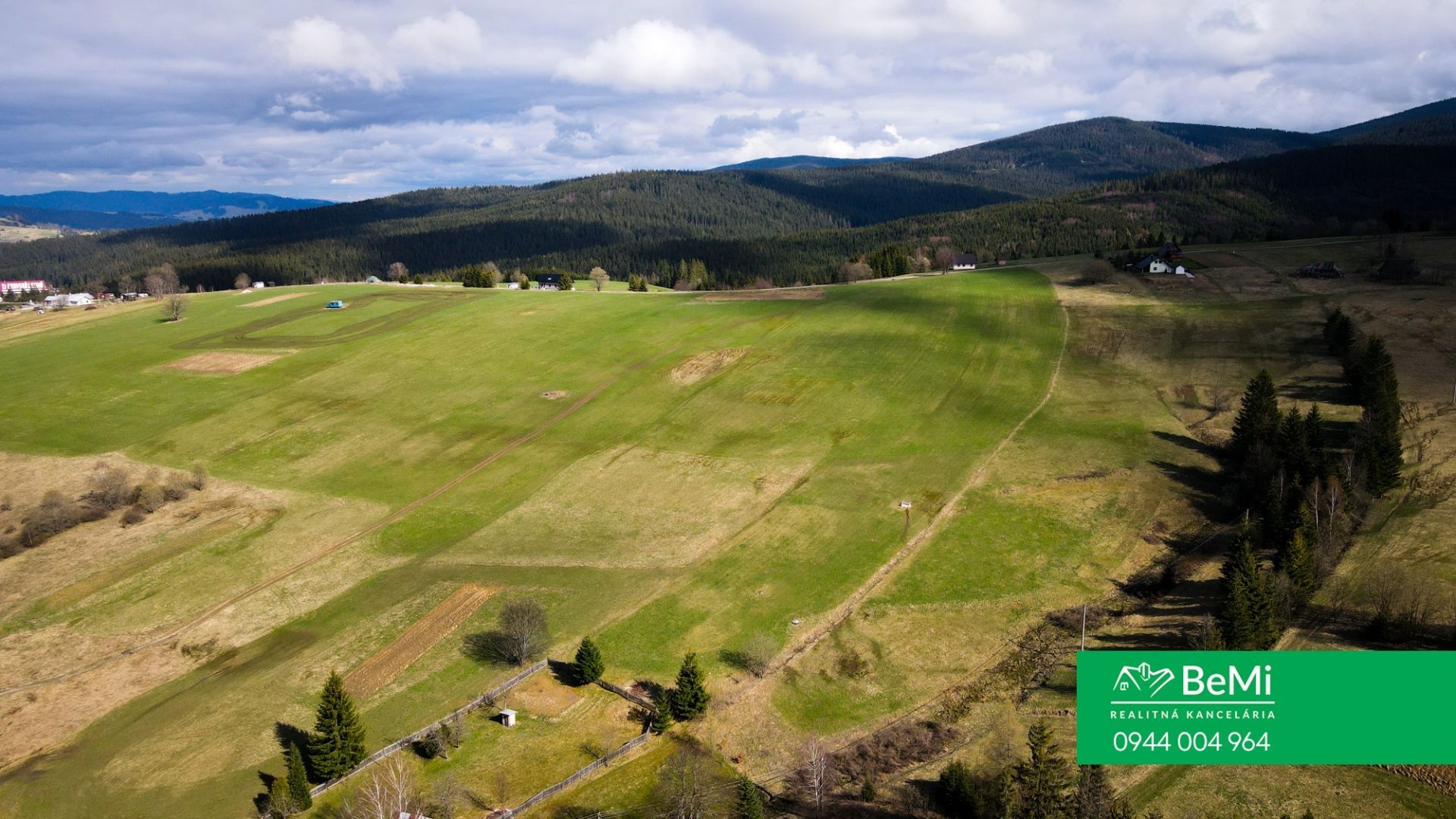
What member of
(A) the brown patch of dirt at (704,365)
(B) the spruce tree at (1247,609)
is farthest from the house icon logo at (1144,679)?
(A) the brown patch of dirt at (704,365)

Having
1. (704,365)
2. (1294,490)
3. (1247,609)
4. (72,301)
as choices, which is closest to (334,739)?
(1247,609)

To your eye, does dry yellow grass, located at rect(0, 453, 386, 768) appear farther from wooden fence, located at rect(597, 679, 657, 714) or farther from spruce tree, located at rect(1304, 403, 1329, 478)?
spruce tree, located at rect(1304, 403, 1329, 478)

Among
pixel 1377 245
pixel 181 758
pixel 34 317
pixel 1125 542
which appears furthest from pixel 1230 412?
pixel 34 317

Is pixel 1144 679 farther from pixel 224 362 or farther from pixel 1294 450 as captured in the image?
pixel 224 362

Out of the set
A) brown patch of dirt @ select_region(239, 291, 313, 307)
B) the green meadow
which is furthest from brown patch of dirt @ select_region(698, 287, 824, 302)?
brown patch of dirt @ select_region(239, 291, 313, 307)

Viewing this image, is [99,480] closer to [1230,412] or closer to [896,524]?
[896,524]
